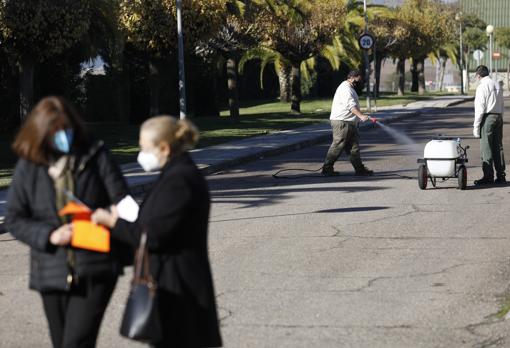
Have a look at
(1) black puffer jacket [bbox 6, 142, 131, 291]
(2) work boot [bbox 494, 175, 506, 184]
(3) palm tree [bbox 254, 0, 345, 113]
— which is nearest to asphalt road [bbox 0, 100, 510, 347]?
(2) work boot [bbox 494, 175, 506, 184]

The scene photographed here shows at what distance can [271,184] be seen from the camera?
1878 centimetres

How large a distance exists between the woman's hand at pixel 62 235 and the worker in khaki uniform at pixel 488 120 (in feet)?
41.5

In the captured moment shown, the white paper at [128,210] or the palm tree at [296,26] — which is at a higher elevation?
the palm tree at [296,26]

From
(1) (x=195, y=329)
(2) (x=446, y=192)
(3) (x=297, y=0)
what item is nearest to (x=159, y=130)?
(1) (x=195, y=329)

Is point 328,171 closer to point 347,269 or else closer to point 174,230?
point 347,269

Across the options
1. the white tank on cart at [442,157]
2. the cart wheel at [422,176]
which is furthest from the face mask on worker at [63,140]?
the cart wheel at [422,176]

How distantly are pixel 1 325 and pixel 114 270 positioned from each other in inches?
131

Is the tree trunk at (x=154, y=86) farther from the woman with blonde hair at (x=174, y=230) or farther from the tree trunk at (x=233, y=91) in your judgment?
the woman with blonde hair at (x=174, y=230)

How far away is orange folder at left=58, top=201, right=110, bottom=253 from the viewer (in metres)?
5.17

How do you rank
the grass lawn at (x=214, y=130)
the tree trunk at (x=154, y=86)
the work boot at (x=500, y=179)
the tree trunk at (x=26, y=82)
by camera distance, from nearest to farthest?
the work boot at (x=500, y=179), the grass lawn at (x=214, y=130), the tree trunk at (x=26, y=82), the tree trunk at (x=154, y=86)

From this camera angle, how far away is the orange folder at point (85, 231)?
5172mm

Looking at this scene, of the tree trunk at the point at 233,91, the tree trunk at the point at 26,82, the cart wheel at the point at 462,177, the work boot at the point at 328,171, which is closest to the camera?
the cart wheel at the point at 462,177

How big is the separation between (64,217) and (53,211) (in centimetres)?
6

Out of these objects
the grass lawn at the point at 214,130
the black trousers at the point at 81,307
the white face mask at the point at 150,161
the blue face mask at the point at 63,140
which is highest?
the blue face mask at the point at 63,140
